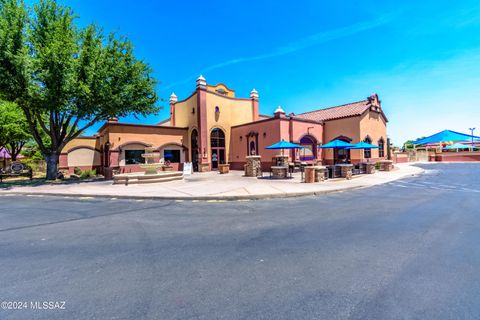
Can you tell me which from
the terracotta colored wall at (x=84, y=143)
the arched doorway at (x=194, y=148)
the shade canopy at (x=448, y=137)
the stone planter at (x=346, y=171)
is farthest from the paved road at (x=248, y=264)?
Result: the shade canopy at (x=448, y=137)

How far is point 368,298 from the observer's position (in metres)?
2.79

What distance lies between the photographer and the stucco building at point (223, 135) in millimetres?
21562

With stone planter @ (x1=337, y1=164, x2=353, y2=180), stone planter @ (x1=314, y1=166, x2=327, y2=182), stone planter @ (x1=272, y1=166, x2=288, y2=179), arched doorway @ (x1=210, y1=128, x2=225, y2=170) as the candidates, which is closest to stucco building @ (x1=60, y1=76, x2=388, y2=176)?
arched doorway @ (x1=210, y1=128, x2=225, y2=170)

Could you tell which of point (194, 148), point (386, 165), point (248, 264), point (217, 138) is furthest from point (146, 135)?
point (386, 165)

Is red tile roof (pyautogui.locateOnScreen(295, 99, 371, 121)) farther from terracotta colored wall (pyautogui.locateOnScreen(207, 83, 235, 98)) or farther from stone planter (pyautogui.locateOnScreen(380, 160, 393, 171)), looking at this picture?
terracotta colored wall (pyautogui.locateOnScreen(207, 83, 235, 98))

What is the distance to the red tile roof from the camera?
2265cm

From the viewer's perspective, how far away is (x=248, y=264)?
3707mm

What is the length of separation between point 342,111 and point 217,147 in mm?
14051

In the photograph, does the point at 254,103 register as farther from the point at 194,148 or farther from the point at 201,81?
the point at 194,148

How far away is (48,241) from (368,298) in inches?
238

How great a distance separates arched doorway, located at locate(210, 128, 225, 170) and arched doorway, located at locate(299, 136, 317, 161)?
8.76 metres

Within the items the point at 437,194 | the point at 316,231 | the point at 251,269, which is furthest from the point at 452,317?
the point at 437,194

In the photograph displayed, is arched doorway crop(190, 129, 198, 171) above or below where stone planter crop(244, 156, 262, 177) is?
above

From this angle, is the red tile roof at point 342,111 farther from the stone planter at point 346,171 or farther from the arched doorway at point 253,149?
the stone planter at point 346,171
